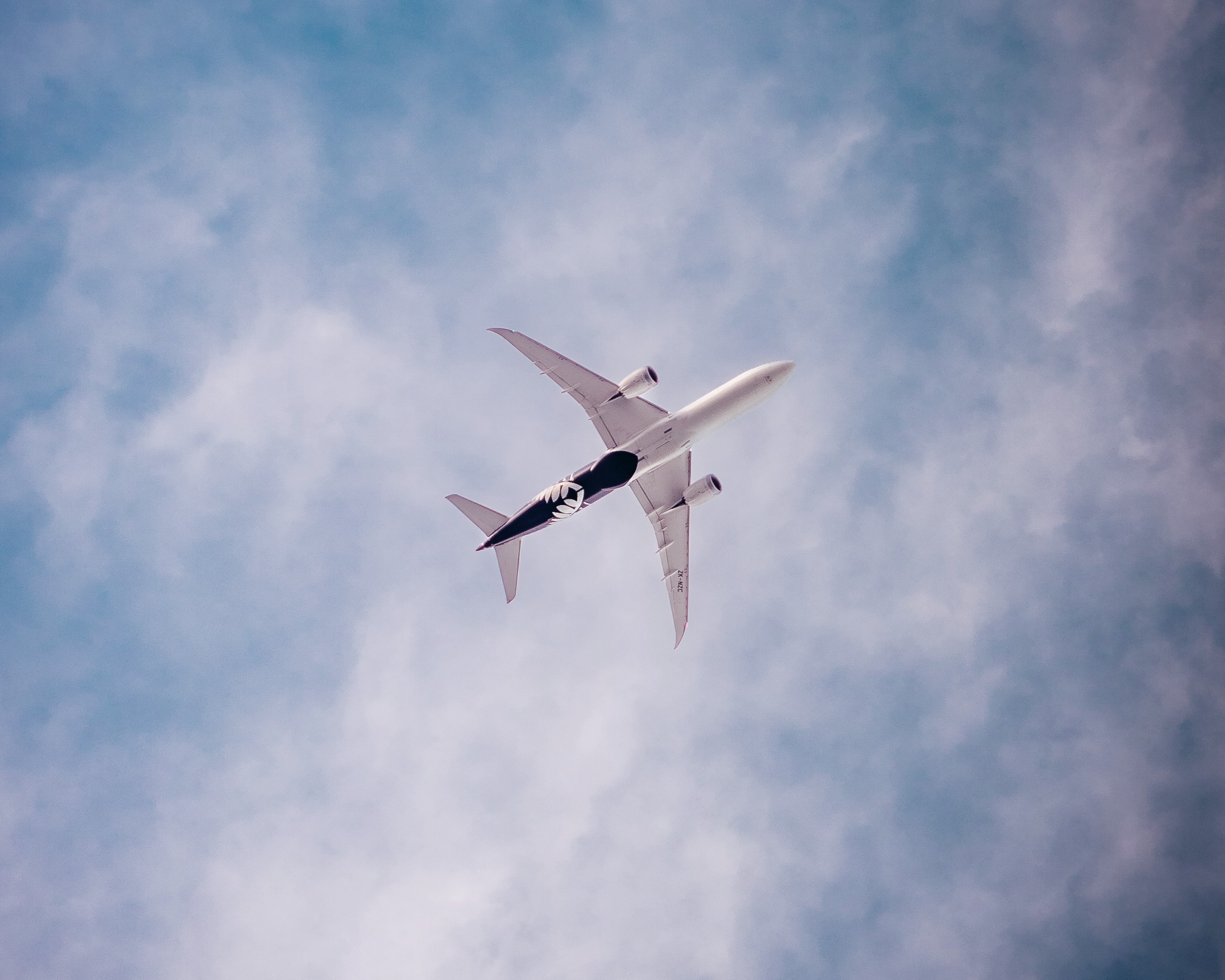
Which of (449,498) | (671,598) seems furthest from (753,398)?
(449,498)

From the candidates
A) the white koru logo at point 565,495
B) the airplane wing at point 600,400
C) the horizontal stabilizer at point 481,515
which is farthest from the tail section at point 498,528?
the airplane wing at point 600,400

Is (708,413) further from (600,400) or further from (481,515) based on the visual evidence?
(481,515)

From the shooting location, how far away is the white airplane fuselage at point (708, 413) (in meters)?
A: 46.5

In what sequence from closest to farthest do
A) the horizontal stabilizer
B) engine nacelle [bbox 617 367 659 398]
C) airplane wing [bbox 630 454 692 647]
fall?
engine nacelle [bbox 617 367 659 398] → the horizontal stabilizer → airplane wing [bbox 630 454 692 647]

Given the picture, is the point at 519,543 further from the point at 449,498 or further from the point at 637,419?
the point at 637,419

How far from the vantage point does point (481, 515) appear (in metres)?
50.1

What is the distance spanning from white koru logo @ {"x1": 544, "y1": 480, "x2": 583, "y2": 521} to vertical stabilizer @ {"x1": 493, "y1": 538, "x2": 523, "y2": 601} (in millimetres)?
4316

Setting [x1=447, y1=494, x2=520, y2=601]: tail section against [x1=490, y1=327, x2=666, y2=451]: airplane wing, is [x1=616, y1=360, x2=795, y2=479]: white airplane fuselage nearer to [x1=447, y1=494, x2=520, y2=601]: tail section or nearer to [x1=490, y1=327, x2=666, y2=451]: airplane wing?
[x1=490, y1=327, x2=666, y2=451]: airplane wing

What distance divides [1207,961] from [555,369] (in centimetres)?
14530

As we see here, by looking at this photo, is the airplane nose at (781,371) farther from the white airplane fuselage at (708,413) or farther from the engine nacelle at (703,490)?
the engine nacelle at (703,490)

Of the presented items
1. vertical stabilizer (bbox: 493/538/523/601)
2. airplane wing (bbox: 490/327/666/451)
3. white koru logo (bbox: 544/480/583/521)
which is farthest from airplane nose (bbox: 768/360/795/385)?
vertical stabilizer (bbox: 493/538/523/601)

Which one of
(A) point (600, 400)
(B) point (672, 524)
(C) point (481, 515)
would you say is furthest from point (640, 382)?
(C) point (481, 515)

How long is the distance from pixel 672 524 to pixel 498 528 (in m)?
13.9

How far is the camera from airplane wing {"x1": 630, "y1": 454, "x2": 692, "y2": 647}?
171 feet
